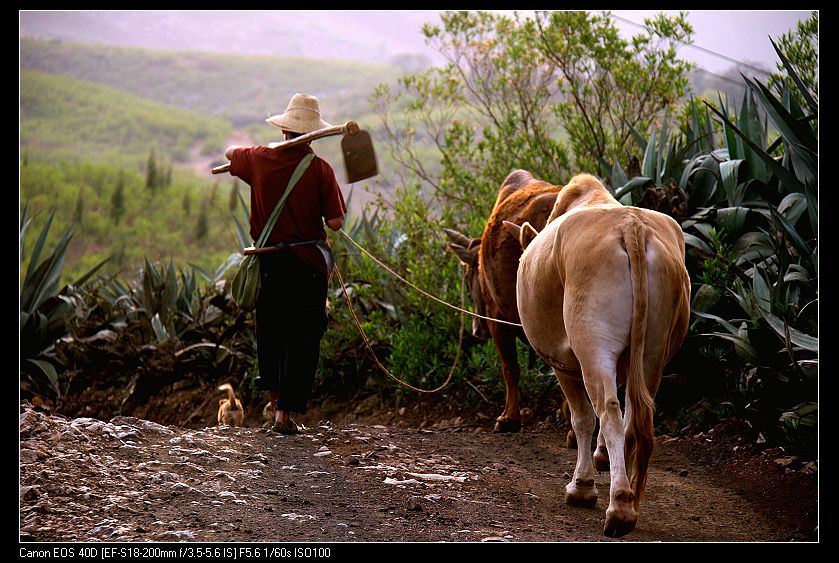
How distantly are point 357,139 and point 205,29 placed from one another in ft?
172

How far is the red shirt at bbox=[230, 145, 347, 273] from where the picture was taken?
593cm

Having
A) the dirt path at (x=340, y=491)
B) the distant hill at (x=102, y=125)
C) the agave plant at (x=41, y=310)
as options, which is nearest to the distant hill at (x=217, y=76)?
the distant hill at (x=102, y=125)

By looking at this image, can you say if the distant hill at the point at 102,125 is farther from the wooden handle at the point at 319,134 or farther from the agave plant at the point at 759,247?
the agave plant at the point at 759,247

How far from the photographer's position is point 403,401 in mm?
8203

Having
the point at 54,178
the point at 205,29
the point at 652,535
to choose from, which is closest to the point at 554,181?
the point at 652,535

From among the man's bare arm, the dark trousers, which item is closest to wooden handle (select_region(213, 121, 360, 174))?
the man's bare arm

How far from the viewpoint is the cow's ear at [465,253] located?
698 cm

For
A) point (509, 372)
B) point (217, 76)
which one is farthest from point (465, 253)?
point (217, 76)

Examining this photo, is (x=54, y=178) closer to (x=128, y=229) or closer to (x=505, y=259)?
(x=128, y=229)

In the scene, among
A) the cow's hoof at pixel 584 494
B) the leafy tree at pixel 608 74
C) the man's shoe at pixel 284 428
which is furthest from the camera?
the leafy tree at pixel 608 74

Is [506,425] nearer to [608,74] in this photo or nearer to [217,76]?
[608,74]

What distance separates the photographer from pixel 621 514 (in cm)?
368

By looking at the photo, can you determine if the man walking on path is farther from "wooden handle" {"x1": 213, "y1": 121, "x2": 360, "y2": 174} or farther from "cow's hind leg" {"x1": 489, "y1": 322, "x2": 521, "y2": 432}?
"cow's hind leg" {"x1": 489, "y1": 322, "x2": 521, "y2": 432}

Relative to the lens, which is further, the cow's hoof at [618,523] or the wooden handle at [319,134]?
the wooden handle at [319,134]
